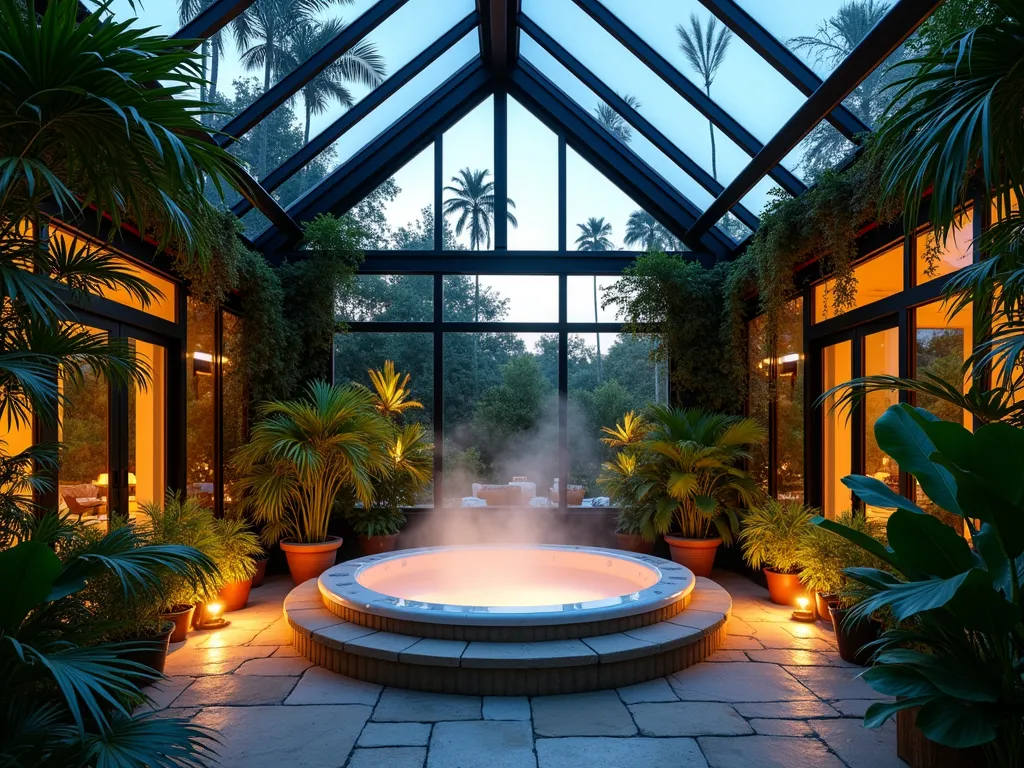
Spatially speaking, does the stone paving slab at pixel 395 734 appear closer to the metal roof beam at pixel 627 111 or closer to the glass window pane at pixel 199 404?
the glass window pane at pixel 199 404

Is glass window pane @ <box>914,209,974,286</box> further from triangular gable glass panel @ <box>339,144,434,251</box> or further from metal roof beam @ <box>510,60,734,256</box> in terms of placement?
triangular gable glass panel @ <box>339,144,434,251</box>

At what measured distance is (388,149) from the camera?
25.4 ft

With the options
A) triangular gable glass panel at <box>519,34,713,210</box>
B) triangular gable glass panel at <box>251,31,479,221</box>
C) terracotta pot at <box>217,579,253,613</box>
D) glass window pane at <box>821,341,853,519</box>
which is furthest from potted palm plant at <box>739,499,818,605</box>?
triangular gable glass panel at <box>251,31,479,221</box>

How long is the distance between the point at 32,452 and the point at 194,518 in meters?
2.17

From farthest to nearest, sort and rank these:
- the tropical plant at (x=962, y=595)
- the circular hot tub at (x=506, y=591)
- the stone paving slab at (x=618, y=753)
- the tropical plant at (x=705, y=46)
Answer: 1. the tropical plant at (x=705, y=46)
2. the circular hot tub at (x=506, y=591)
3. the stone paving slab at (x=618, y=753)
4. the tropical plant at (x=962, y=595)

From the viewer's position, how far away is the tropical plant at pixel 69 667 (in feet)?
6.12

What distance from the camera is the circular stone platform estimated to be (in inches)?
147

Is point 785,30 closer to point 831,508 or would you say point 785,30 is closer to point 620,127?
point 620,127

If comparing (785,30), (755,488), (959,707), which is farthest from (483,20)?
(959,707)

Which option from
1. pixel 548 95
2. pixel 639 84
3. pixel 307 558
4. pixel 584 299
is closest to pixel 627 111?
pixel 639 84

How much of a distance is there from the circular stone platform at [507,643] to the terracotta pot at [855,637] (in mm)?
720

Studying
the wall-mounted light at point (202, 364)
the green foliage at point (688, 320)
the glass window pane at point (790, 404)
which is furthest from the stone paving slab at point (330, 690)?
the green foliage at point (688, 320)

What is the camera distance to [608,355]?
8.37 metres

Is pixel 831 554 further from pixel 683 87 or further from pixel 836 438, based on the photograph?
pixel 683 87
